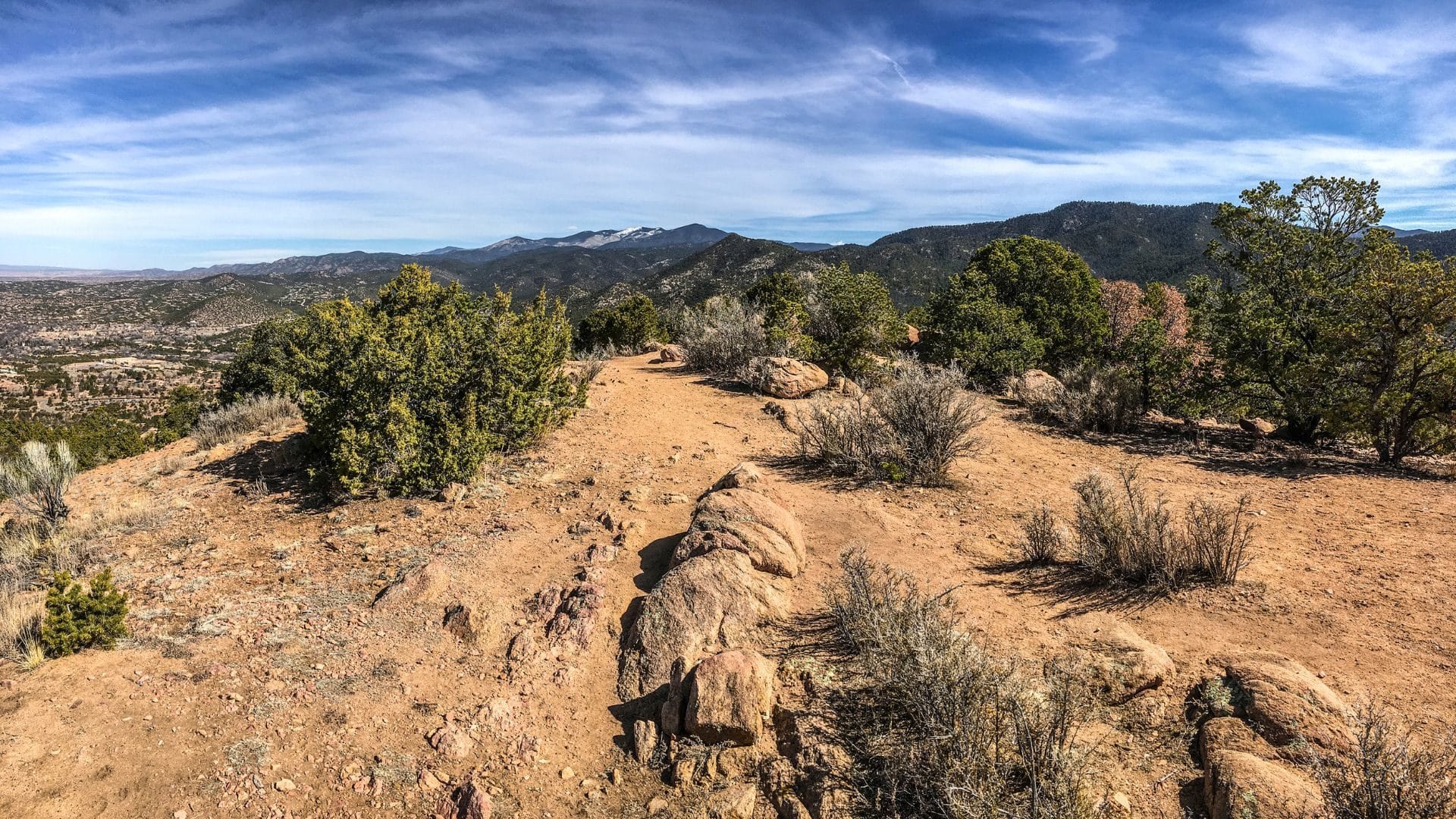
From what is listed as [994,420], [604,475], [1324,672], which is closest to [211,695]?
[604,475]

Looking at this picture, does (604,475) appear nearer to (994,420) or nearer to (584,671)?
(584,671)

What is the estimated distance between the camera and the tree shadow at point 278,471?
7633 millimetres

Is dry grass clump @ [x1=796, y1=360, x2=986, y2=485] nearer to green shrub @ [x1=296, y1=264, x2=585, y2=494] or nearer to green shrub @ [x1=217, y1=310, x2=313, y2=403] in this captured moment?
green shrub @ [x1=296, y1=264, x2=585, y2=494]

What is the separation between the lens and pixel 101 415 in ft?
120

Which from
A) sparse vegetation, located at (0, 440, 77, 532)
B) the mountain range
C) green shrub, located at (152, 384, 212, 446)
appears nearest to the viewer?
sparse vegetation, located at (0, 440, 77, 532)

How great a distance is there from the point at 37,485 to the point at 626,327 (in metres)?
20.1

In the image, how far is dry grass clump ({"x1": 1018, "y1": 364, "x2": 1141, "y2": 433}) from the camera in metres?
11.2

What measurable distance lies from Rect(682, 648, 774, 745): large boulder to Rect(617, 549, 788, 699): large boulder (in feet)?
2.11

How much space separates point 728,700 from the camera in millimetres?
3812

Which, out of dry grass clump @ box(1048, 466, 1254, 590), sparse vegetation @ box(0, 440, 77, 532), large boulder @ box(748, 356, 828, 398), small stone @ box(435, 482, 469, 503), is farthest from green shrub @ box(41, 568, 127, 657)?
large boulder @ box(748, 356, 828, 398)

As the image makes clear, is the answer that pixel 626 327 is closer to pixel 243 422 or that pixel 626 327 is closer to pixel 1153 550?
pixel 243 422

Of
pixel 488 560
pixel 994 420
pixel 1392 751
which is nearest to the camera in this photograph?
pixel 1392 751

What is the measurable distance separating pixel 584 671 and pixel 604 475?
144 inches

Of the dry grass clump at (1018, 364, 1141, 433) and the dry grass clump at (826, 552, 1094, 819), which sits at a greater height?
the dry grass clump at (1018, 364, 1141, 433)
